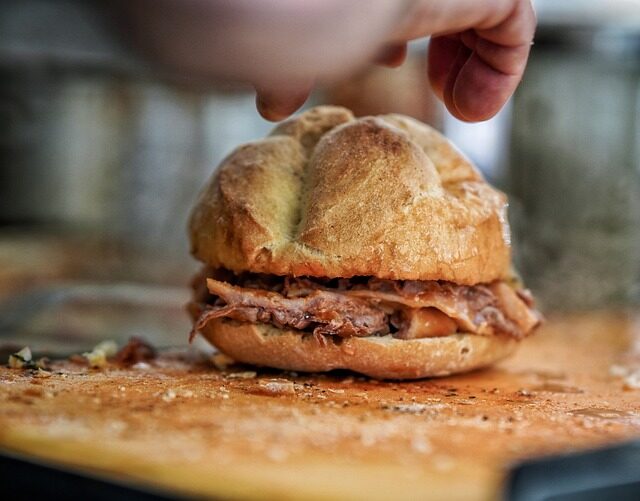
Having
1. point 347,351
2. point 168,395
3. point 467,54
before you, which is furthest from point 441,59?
point 168,395

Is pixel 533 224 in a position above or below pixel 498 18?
below

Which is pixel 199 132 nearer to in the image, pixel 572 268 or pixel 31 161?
pixel 31 161

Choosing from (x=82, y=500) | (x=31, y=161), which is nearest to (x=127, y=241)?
(x=31, y=161)

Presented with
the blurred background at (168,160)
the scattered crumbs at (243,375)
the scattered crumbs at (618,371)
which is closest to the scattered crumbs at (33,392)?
the scattered crumbs at (243,375)

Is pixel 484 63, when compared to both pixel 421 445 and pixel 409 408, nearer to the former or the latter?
pixel 409 408

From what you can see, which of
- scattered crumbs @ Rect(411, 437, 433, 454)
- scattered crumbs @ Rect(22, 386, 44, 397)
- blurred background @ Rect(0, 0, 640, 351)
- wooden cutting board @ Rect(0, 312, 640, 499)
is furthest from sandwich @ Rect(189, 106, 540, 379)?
scattered crumbs @ Rect(411, 437, 433, 454)

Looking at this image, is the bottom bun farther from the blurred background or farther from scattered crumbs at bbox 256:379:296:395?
the blurred background
